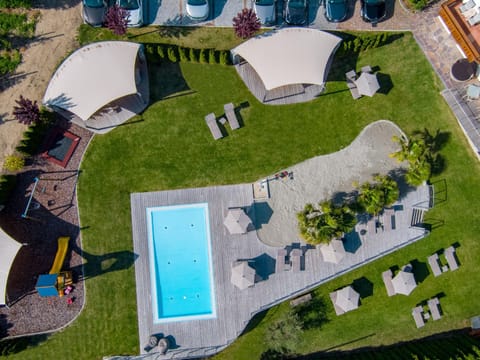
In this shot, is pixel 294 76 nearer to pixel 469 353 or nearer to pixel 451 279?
pixel 451 279

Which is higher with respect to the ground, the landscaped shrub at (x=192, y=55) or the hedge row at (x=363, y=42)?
the landscaped shrub at (x=192, y=55)

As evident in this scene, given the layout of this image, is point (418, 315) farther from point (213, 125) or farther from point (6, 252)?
point (6, 252)

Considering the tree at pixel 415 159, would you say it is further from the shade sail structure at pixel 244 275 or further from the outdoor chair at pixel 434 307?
the shade sail structure at pixel 244 275

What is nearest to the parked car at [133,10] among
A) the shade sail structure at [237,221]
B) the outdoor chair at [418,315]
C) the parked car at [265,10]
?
the parked car at [265,10]

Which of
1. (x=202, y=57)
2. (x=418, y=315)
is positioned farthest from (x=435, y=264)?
(x=202, y=57)

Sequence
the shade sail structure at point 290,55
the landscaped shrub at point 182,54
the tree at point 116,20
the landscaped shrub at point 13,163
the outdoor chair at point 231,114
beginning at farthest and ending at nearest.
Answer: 1. the outdoor chair at point 231,114
2. the landscaped shrub at point 182,54
3. the landscaped shrub at point 13,163
4. the shade sail structure at point 290,55
5. the tree at point 116,20

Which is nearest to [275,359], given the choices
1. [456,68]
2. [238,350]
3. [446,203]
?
[238,350]

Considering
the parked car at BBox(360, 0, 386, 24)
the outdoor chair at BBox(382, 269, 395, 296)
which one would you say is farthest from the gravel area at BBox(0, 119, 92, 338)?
the outdoor chair at BBox(382, 269, 395, 296)
